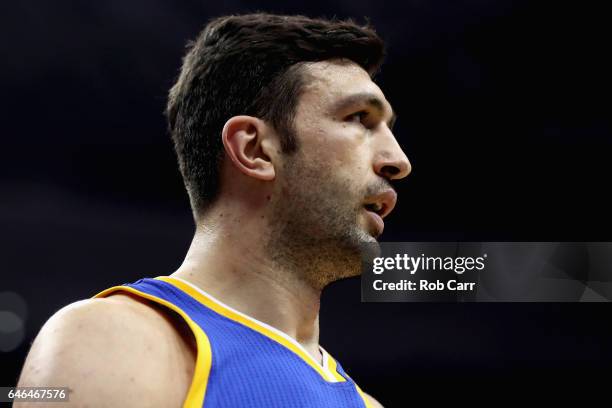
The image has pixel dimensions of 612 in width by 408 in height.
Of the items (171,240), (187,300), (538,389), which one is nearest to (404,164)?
(187,300)

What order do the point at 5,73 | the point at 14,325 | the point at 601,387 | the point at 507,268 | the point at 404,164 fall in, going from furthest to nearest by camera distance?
the point at 601,387, the point at 14,325, the point at 5,73, the point at 507,268, the point at 404,164

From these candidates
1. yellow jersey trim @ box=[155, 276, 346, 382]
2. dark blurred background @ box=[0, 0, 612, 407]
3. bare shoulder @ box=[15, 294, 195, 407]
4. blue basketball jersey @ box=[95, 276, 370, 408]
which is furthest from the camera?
dark blurred background @ box=[0, 0, 612, 407]

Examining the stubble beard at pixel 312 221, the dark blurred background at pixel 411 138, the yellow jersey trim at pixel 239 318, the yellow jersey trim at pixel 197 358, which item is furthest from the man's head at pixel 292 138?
the dark blurred background at pixel 411 138

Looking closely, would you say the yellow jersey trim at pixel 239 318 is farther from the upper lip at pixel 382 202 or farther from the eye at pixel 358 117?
the eye at pixel 358 117

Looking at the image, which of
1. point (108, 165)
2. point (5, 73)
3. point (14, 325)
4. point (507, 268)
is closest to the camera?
point (507, 268)

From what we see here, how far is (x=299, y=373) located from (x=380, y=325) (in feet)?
17.1

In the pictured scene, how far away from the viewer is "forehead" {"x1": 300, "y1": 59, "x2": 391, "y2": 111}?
4.40ft

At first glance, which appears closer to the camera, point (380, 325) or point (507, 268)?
point (507, 268)

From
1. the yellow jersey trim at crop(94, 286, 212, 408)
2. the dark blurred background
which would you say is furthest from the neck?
the dark blurred background

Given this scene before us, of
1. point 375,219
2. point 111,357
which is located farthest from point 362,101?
point 111,357

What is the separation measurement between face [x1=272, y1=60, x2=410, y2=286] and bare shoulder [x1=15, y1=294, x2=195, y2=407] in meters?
0.33

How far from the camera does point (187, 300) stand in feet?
3.98

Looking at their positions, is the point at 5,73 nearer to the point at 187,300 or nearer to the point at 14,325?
the point at 14,325

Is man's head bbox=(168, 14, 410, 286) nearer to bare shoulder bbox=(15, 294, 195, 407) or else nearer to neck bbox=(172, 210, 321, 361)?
neck bbox=(172, 210, 321, 361)
